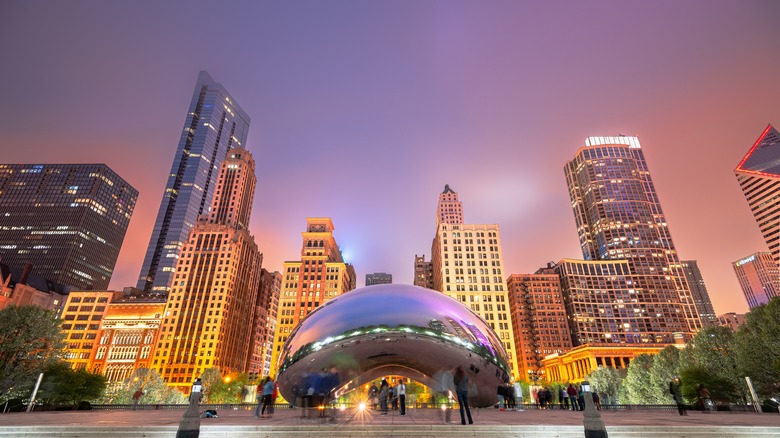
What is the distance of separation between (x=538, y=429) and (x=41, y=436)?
1470 cm

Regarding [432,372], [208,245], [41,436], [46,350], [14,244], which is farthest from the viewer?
[14,244]

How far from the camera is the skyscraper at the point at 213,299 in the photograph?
430 ft

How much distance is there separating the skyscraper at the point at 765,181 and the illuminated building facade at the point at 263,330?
213313 millimetres

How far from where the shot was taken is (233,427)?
10875 millimetres

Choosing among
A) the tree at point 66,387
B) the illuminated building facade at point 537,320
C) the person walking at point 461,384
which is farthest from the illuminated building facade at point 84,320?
the person walking at point 461,384

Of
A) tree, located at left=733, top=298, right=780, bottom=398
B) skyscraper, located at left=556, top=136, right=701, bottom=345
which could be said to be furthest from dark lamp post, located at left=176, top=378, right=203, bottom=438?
skyscraper, located at left=556, top=136, right=701, bottom=345

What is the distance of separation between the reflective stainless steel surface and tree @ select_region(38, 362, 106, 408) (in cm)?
3067

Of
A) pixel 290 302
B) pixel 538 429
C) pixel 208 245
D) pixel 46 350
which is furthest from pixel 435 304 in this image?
pixel 208 245

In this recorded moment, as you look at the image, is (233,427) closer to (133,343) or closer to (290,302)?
(290,302)

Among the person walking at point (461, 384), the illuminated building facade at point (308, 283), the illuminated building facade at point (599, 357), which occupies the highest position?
the illuminated building facade at point (308, 283)

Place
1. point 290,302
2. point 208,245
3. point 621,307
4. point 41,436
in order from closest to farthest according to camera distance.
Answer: point 41,436, point 290,302, point 208,245, point 621,307

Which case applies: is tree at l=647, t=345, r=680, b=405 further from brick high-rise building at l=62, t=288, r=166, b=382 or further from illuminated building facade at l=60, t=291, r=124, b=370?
illuminated building facade at l=60, t=291, r=124, b=370

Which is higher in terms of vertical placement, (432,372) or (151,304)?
(151,304)

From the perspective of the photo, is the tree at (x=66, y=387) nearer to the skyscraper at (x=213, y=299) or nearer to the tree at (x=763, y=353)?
the tree at (x=763, y=353)
